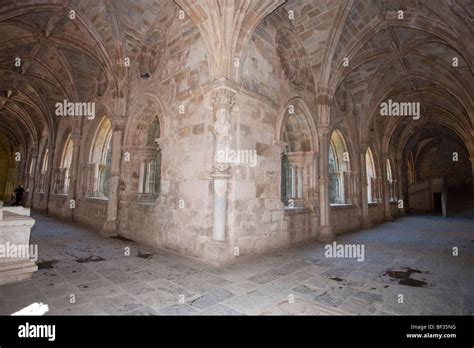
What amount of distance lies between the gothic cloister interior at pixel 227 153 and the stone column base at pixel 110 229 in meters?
0.04

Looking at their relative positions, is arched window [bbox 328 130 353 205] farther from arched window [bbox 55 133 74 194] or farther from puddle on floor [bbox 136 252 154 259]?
arched window [bbox 55 133 74 194]

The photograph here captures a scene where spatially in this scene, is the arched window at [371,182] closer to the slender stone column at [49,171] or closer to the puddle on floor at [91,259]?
the puddle on floor at [91,259]

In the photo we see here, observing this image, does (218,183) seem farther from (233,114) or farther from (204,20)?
(204,20)

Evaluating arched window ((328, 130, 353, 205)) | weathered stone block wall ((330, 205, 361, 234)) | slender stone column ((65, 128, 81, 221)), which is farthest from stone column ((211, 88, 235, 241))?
slender stone column ((65, 128, 81, 221))

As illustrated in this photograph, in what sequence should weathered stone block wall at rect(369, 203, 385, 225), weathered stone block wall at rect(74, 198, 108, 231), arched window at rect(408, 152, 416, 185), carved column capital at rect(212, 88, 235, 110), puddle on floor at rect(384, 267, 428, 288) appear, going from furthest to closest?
arched window at rect(408, 152, 416, 185) < weathered stone block wall at rect(369, 203, 385, 225) < weathered stone block wall at rect(74, 198, 108, 231) < carved column capital at rect(212, 88, 235, 110) < puddle on floor at rect(384, 267, 428, 288)

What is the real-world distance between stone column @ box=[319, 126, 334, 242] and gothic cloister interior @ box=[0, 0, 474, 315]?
0.05m

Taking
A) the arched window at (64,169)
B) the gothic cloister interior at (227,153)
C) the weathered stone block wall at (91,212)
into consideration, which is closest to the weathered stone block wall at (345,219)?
the gothic cloister interior at (227,153)

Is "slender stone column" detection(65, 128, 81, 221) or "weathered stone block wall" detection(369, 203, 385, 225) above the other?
"slender stone column" detection(65, 128, 81, 221)

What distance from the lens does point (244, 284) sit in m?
3.39

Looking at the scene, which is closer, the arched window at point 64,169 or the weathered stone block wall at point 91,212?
the weathered stone block wall at point 91,212

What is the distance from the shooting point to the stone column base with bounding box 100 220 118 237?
6.81m

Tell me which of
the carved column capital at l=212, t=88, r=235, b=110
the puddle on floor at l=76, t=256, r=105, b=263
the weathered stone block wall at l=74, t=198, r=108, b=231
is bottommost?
the puddle on floor at l=76, t=256, r=105, b=263

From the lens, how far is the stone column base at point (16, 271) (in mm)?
3238
